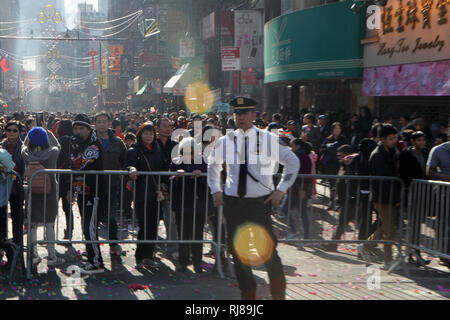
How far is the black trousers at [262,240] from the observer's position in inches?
227

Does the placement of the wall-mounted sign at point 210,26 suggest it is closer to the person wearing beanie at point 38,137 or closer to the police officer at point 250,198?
the person wearing beanie at point 38,137

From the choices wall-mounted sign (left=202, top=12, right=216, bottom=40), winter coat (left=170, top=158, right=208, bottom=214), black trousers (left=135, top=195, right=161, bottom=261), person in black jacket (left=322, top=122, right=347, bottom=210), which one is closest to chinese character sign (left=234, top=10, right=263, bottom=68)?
wall-mounted sign (left=202, top=12, right=216, bottom=40)

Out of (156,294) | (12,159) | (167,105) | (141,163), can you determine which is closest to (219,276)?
(156,294)

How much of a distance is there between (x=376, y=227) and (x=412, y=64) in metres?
8.08

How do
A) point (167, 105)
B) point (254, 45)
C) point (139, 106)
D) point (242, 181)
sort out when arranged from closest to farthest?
point (242, 181) → point (254, 45) → point (167, 105) → point (139, 106)

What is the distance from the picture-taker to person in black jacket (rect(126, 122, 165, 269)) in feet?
26.3

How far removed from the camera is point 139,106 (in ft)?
251

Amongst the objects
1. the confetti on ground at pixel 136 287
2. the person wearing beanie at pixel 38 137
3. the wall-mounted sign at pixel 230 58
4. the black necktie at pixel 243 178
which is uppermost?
the wall-mounted sign at pixel 230 58

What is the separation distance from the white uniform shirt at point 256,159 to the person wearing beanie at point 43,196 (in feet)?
9.25

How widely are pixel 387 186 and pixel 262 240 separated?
3082 millimetres

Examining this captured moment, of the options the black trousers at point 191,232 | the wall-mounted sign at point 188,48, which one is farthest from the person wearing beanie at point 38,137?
the wall-mounted sign at point 188,48

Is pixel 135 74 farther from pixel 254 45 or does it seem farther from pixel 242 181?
pixel 242 181

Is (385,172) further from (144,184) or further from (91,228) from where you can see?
(91,228)

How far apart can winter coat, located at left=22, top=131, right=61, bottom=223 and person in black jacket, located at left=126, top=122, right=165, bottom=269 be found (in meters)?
0.99
